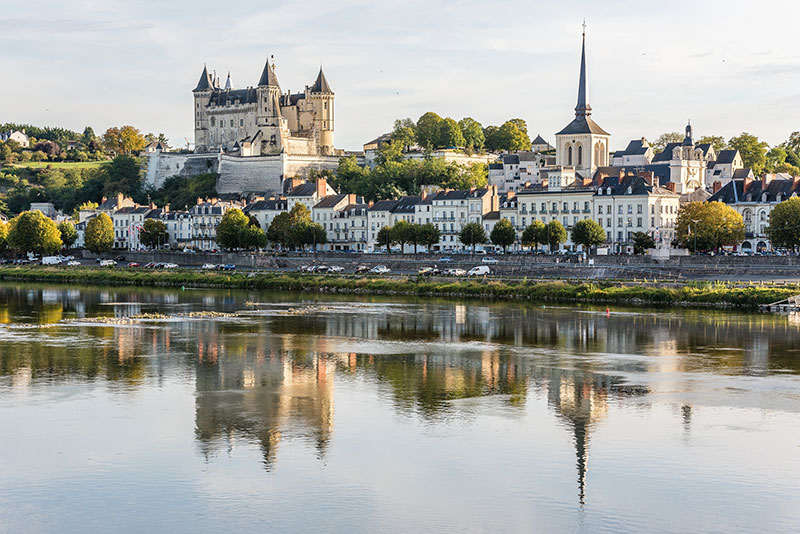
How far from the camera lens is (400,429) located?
1678 cm

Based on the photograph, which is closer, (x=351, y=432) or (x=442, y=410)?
(x=351, y=432)

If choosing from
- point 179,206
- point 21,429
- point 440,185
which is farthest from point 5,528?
point 179,206

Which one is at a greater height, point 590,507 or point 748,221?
point 748,221

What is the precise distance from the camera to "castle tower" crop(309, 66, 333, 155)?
91500 millimetres

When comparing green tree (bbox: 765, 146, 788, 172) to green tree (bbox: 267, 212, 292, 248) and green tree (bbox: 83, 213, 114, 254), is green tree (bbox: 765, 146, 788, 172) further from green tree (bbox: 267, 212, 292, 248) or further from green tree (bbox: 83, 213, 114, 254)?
green tree (bbox: 83, 213, 114, 254)

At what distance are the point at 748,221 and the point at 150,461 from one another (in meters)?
45.9

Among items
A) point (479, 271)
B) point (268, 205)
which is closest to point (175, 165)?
point (268, 205)

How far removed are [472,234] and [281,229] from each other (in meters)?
12.0

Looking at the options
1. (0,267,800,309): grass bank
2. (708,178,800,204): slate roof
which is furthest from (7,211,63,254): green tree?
(708,178,800,204): slate roof

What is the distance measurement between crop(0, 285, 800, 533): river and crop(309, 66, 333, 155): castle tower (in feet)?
208

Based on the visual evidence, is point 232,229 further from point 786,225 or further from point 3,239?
point 786,225

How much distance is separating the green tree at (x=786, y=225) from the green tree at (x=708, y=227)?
5.82 feet

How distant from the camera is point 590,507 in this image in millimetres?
13125

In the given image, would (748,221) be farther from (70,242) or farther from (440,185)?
(70,242)
